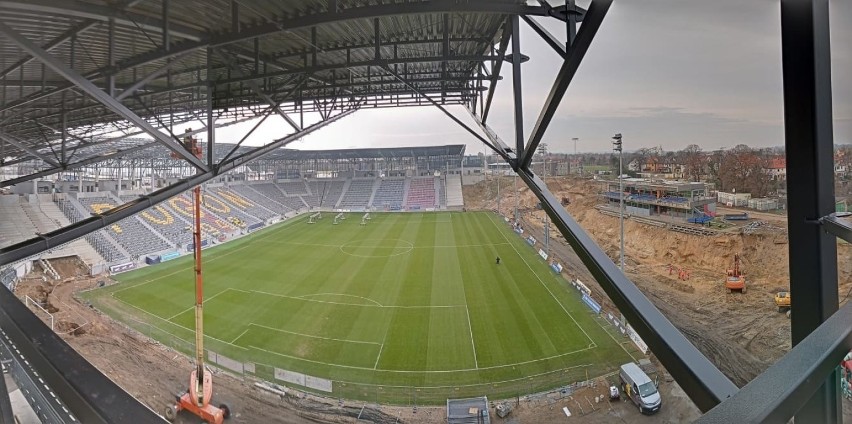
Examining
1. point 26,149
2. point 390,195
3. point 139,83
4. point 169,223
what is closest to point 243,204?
point 169,223

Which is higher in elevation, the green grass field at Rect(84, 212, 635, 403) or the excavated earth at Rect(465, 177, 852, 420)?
the excavated earth at Rect(465, 177, 852, 420)

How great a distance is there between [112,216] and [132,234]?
20.4 metres

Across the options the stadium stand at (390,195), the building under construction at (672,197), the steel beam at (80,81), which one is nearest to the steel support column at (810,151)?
the building under construction at (672,197)

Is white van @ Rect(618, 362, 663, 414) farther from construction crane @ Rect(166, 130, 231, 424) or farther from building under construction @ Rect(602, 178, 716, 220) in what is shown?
construction crane @ Rect(166, 130, 231, 424)

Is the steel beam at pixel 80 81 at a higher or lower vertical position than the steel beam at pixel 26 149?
lower

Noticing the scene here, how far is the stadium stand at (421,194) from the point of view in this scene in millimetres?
40000

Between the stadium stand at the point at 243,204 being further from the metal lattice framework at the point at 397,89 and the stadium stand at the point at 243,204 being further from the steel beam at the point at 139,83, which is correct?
the steel beam at the point at 139,83

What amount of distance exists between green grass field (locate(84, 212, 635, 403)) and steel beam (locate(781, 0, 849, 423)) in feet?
24.4

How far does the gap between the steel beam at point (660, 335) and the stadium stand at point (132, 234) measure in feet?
72.9

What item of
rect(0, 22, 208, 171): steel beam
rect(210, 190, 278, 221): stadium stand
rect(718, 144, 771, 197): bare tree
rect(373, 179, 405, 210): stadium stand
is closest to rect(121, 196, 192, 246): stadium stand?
rect(210, 190, 278, 221): stadium stand

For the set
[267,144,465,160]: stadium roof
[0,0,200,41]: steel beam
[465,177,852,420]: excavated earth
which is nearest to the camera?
[0,0,200,41]: steel beam

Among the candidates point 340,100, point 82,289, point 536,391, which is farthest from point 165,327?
point 536,391

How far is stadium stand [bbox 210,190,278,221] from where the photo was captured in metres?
31.6

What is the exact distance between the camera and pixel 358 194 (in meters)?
42.7
